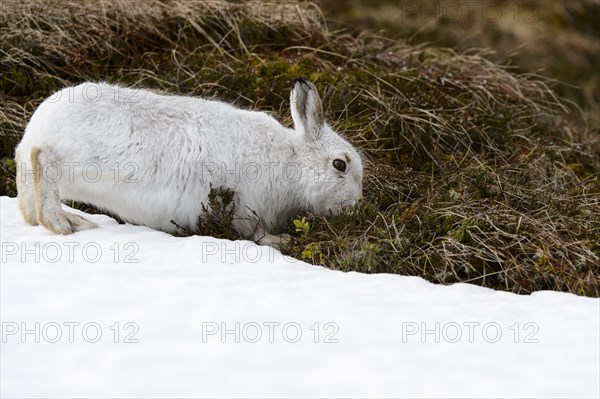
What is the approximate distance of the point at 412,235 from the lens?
5988mm

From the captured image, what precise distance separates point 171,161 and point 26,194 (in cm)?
110

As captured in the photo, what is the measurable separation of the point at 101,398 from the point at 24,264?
1770 mm

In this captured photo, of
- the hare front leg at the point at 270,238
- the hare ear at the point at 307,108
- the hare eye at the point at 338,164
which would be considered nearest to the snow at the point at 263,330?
the hare front leg at the point at 270,238

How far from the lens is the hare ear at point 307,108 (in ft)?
21.1

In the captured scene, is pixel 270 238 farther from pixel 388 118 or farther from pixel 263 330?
pixel 388 118

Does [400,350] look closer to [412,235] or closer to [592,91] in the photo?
[412,235]

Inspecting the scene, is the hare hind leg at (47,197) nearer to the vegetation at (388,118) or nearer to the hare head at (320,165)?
the vegetation at (388,118)

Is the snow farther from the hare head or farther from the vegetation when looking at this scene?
the hare head

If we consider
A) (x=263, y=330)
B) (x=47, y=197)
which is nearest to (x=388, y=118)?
(x=47, y=197)

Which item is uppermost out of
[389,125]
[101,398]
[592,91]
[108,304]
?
[592,91]

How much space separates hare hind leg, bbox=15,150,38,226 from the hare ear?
78.3 inches

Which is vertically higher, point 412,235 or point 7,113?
point 7,113

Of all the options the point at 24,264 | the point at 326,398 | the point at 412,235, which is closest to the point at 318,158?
the point at 412,235

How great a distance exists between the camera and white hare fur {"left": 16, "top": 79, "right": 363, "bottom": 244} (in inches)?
235
